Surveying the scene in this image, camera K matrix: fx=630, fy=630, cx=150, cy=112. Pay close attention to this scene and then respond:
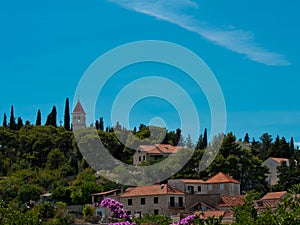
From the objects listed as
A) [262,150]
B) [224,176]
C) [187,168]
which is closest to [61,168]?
[187,168]

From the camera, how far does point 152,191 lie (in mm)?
49875

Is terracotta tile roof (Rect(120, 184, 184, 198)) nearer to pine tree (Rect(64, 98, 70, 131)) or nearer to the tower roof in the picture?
pine tree (Rect(64, 98, 70, 131))

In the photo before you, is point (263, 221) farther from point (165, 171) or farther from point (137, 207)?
point (165, 171)

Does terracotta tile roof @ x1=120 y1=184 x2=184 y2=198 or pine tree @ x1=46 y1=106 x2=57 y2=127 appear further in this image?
pine tree @ x1=46 y1=106 x2=57 y2=127

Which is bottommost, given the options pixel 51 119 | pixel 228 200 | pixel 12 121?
pixel 228 200

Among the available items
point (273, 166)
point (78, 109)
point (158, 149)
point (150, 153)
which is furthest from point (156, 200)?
point (78, 109)

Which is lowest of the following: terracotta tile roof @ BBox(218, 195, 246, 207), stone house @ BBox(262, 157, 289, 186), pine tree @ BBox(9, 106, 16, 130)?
terracotta tile roof @ BBox(218, 195, 246, 207)

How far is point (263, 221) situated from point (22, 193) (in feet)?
136

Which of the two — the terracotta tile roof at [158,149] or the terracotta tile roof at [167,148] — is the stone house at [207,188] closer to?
the terracotta tile roof at [167,148]

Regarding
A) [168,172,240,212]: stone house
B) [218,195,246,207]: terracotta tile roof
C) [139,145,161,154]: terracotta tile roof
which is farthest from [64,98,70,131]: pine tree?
[218,195,246,207]: terracotta tile roof

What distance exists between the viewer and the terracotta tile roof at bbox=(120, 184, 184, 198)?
4931 cm

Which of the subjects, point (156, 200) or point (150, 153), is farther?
point (150, 153)

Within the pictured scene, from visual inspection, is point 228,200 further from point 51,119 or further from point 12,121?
point 12,121

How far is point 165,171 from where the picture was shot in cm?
5494
